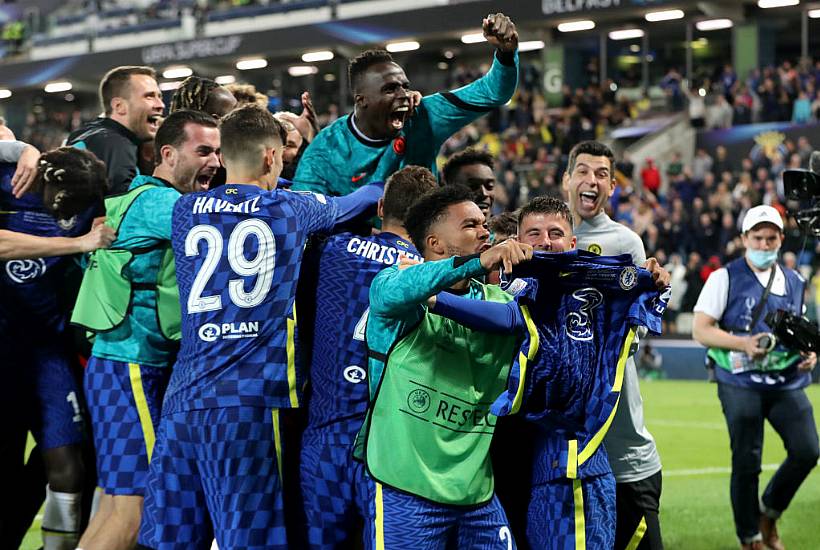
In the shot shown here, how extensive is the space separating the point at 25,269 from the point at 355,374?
215cm

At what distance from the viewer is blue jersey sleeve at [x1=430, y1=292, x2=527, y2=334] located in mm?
4156

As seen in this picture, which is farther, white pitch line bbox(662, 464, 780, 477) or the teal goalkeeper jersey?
white pitch line bbox(662, 464, 780, 477)

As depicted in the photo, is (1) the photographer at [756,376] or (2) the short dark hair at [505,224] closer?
(2) the short dark hair at [505,224]

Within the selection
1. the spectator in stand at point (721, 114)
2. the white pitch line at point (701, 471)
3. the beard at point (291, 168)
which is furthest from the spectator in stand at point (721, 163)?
the beard at point (291, 168)

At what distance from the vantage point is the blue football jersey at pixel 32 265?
19.4ft

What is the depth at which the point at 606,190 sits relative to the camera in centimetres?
590

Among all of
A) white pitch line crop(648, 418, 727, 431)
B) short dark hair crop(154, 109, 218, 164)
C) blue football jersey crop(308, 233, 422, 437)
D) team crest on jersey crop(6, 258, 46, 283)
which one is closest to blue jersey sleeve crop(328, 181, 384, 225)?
blue football jersey crop(308, 233, 422, 437)

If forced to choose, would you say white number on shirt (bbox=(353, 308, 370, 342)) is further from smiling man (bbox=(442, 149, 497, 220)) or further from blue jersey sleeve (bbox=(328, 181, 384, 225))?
smiling man (bbox=(442, 149, 497, 220))

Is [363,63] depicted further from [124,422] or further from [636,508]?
[636,508]

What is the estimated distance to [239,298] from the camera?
15.1ft

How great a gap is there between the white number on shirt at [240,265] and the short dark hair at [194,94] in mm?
1932

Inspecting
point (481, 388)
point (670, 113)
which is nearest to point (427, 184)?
point (481, 388)

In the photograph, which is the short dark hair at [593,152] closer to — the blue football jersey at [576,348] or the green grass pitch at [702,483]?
the blue football jersey at [576,348]

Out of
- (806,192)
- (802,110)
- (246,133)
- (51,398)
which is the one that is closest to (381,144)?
(246,133)
